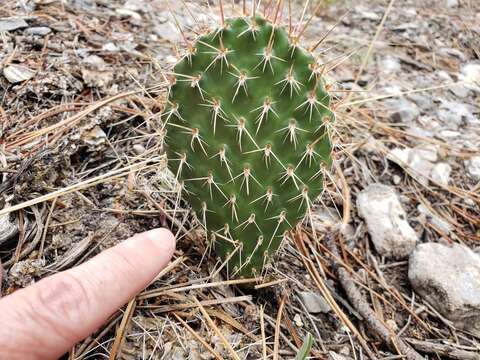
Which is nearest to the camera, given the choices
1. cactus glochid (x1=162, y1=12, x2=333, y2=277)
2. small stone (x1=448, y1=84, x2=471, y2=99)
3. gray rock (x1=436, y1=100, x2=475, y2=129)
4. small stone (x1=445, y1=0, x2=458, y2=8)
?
cactus glochid (x1=162, y1=12, x2=333, y2=277)

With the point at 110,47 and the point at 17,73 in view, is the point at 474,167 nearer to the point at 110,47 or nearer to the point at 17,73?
the point at 110,47

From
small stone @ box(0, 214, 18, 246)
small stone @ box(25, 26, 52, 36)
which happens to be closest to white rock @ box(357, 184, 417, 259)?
small stone @ box(0, 214, 18, 246)

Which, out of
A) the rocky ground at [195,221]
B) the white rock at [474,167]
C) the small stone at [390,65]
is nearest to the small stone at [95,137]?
the rocky ground at [195,221]

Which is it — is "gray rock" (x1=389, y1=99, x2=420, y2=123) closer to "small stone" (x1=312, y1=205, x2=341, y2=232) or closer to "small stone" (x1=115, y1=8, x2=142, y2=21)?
"small stone" (x1=312, y1=205, x2=341, y2=232)

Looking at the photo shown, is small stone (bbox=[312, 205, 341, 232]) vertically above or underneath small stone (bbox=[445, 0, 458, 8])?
underneath

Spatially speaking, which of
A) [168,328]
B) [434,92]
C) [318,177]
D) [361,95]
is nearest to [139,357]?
[168,328]

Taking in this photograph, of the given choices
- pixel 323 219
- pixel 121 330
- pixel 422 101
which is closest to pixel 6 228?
pixel 121 330
